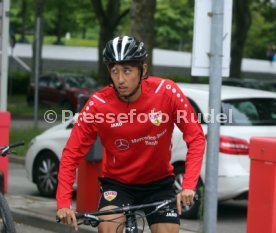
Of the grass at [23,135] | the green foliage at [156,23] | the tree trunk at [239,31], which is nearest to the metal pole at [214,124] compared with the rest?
the grass at [23,135]

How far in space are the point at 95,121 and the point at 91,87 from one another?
93.3 feet

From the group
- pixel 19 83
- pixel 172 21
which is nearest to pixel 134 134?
pixel 19 83

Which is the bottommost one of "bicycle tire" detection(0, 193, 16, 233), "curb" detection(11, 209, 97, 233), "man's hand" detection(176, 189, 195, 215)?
"curb" detection(11, 209, 97, 233)

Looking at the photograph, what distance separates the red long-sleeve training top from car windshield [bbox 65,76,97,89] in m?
28.2

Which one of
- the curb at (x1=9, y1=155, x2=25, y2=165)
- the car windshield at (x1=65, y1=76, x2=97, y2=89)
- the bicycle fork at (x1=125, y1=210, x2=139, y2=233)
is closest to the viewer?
the bicycle fork at (x1=125, y1=210, x2=139, y2=233)

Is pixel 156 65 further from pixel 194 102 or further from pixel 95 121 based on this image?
pixel 95 121

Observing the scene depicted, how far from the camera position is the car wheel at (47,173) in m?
11.8

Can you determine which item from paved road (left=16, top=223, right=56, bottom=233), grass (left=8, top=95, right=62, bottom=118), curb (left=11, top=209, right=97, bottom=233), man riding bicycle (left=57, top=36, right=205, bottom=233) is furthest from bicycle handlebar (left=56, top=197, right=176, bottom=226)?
grass (left=8, top=95, right=62, bottom=118)

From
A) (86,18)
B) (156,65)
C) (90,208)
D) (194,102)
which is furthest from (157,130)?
(156,65)

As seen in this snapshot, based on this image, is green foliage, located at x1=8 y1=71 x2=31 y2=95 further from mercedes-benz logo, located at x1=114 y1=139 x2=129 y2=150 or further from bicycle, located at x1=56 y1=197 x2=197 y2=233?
bicycle, located at x1=56 y1=197 x2=197 y2=233

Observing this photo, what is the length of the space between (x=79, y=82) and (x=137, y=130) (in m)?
28.8

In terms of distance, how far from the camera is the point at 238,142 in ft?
31.6

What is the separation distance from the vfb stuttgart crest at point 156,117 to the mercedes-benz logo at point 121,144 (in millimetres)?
194

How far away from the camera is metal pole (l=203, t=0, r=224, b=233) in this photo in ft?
19.9
